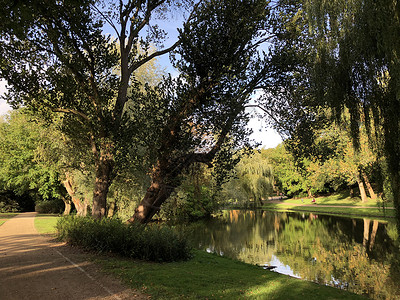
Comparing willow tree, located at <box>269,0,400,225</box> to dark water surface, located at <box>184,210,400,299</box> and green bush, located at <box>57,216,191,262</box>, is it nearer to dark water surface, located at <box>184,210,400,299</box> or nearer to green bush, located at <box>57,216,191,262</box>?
dark water surface, located at <box>184,210,400,299</box>

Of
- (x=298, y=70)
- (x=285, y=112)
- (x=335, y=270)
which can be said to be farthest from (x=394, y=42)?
(x=335, y=270)

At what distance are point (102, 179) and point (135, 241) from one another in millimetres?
3098

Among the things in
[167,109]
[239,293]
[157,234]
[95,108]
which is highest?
[95,108]

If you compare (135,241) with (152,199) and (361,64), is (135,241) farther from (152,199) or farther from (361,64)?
(361,64)

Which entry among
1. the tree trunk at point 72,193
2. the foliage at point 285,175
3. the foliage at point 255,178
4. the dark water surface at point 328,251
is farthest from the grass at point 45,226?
the foliage at point 285,175

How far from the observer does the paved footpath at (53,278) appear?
20.3ft

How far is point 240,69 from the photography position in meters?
8.56

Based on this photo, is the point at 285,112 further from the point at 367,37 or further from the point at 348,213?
the point at 348,213

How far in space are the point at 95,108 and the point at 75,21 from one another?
3.12 metres

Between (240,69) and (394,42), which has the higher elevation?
(240,69)

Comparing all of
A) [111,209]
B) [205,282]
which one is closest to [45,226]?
[111,209]

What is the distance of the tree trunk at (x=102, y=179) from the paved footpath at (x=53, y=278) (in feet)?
6.17

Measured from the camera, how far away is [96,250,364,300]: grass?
261 inches

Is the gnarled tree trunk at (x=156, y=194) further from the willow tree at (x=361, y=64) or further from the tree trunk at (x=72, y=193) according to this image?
the tree trunk at (x=72, y=193)
